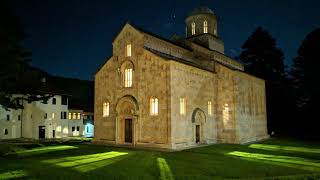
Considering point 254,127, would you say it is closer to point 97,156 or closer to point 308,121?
point 308,121

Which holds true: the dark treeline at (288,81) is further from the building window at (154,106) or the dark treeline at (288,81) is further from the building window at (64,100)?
the building window at (154,106)

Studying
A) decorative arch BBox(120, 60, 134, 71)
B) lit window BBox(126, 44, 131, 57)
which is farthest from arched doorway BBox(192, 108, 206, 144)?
lit window BBox(126, 44, 131, 57)

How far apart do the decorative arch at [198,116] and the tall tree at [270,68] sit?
83.1ft

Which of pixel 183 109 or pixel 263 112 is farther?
pixel 263 112

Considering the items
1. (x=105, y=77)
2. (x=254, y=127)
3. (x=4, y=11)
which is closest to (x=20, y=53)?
(x=4, y=11)

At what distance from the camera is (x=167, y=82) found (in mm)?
26734

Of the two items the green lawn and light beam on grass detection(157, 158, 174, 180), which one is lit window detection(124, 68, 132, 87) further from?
light beam on grass detection(157, 158, 174, 180)

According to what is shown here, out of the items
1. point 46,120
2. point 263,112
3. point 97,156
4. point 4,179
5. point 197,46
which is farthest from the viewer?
point 46,120

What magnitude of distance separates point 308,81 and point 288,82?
6599mm

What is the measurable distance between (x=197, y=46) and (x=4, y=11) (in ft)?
72.1

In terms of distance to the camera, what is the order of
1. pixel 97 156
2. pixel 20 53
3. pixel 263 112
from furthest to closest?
pixel 263 112 < pixel 20 53 < pixel 97 156

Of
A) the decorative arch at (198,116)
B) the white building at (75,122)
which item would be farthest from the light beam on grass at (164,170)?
the white building at (75,122)

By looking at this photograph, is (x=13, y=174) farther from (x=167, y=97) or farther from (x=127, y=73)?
(x=127, y=73)

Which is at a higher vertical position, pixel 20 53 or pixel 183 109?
pixel 20 53
